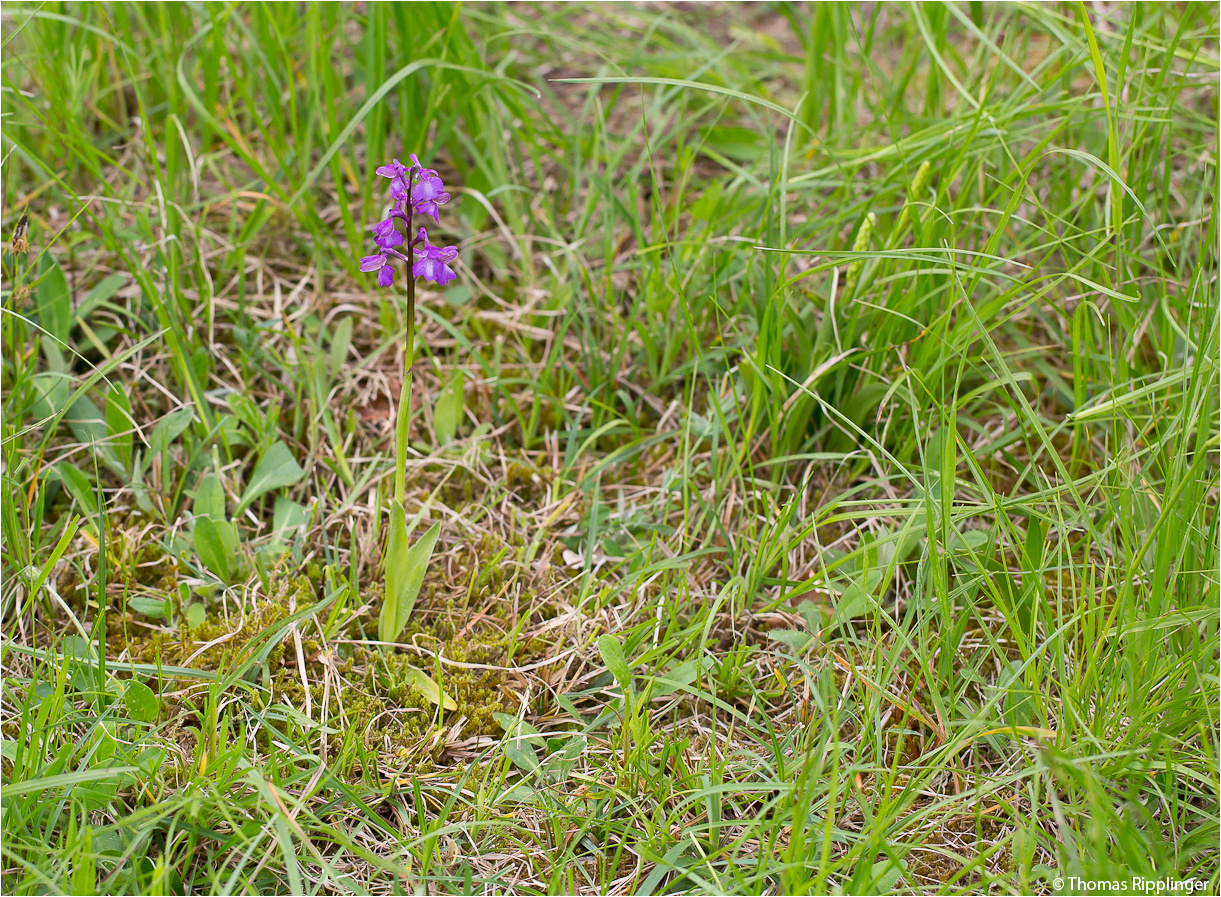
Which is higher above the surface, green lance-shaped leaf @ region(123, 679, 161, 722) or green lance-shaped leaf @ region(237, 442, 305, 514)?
green lance-shaped leaf @ region(237, 442, 305, 514)

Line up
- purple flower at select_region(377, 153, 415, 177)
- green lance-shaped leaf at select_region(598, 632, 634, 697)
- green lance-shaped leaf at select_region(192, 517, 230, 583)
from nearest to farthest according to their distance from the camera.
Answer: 1. purple flower at select_region(377, 153, 415, 177)
2. green lance-shaped leaf at select_region(598, 632, 634, 697)
3. green lance-shaped leaf at select_region(192, 517, 230, 583)

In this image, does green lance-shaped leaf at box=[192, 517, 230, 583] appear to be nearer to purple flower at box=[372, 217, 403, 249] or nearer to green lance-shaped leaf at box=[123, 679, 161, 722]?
green lance-shaped leaf at box=[123, 679, 161, 722]

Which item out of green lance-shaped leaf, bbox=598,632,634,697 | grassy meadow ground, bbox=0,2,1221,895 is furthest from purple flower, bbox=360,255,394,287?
green lance-shaped leaf, bbox=598,632,634,697

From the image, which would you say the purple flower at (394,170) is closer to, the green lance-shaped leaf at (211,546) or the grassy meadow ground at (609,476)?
the grassy meadow ground at (609,476)

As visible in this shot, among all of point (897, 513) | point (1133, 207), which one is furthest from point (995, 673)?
point (1133, 207)

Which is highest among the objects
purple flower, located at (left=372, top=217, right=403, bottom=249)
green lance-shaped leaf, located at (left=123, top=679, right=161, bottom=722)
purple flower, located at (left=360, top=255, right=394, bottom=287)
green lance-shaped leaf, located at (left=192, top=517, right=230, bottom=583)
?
purple flower, located at (left=372, top=217, right=403, bottom=249)

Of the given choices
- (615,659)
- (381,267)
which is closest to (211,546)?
(381,267)
